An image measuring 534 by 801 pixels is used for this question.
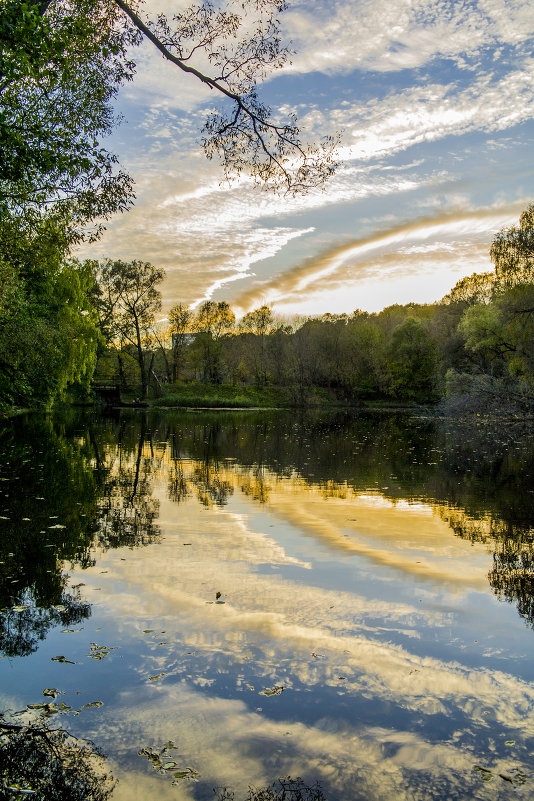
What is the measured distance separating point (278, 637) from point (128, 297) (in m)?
72.5

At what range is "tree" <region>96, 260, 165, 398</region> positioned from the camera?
239 feet

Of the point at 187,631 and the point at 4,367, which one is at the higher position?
the point at 4,367

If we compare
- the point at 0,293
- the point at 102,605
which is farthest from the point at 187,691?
the point at 0,293

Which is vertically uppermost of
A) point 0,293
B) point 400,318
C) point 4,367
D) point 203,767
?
point 400,318

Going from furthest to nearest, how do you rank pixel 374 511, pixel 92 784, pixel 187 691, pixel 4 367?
pixel 4 367, pixel 374 511, pixel 187 691, pixel 92 784

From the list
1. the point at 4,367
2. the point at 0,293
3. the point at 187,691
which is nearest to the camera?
the point at 187,691

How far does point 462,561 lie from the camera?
923 centimetres

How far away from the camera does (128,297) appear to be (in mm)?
74438

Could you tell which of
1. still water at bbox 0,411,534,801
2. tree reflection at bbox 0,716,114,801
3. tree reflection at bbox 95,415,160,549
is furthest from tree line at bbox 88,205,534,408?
tree reflection at bbox 0,716,114,801

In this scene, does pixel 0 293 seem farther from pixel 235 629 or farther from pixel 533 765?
pixel 533 765

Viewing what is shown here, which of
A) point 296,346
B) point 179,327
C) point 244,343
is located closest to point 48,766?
point 179,327

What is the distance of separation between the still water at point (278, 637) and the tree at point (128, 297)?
6248 centimetres

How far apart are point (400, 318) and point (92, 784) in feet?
372

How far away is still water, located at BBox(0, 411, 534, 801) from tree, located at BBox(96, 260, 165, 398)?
62484mm
